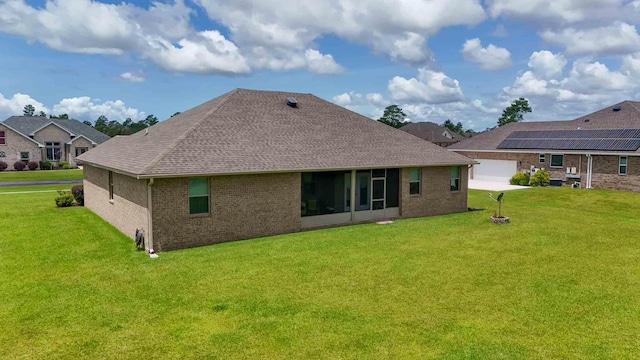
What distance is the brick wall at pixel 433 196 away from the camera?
2088cm

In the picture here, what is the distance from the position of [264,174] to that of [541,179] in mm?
28536

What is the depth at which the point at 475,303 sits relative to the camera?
32.2 ft

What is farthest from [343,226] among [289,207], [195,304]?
[195,304]

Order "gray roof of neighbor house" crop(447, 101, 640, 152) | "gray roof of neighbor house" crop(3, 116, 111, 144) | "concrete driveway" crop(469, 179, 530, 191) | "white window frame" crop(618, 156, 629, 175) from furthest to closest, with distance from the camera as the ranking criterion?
"gray roof of neighbor house" crop(3, 116, 111, 144), "gray roof of neighbor house" crop(447, 101, 640, 152), "concrete driveway" crop(469, 179, 530, 191), "white window frame" crop(618, 156, 629, 175)

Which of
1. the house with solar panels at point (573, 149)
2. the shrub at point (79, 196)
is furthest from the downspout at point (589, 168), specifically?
the shrub at point (79, 196)

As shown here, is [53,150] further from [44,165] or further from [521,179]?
[521,179]

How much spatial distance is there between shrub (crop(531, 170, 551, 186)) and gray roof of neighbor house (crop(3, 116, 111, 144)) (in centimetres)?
5168

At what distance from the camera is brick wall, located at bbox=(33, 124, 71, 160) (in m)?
53.7

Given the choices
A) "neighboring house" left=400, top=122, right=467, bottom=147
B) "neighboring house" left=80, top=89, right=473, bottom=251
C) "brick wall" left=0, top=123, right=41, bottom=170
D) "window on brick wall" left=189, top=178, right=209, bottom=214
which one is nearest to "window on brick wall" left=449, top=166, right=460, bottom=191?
"neighboring house" left=80, top=89, right=473, bottom=251

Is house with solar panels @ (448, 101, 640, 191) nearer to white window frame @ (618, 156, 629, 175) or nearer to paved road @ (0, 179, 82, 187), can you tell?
white window frame @ (618, 156, 629, 175)

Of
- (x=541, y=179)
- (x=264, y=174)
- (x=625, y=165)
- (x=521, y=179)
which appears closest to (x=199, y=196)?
(x=264, y=174)

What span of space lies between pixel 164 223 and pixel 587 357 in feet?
39.1

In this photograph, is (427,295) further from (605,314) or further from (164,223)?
(164,223)

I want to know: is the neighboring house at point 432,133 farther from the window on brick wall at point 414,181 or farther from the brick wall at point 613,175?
the window on brick wall at point 414,181
